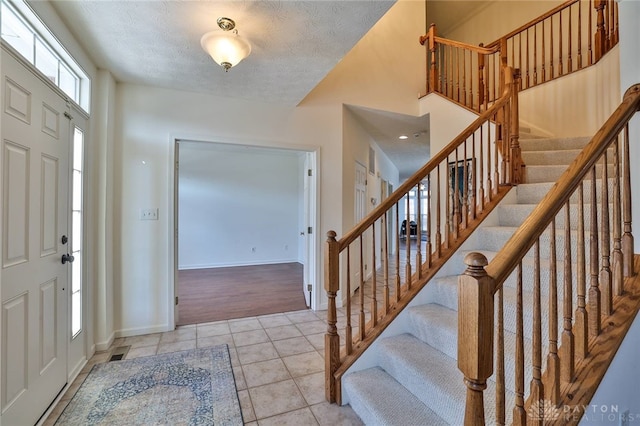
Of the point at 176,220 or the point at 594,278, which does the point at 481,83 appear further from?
the point at 176,220

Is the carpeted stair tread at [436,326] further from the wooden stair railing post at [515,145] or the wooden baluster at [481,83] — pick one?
the wooden baluster at [481,83]

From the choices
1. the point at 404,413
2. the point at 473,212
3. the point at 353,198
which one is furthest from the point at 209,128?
the point at 404,413

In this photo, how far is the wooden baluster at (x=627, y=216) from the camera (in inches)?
56.7

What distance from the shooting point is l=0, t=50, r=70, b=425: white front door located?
1.48m

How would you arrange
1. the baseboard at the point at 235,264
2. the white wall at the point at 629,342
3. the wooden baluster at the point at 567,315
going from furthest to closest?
the baseboard at the point at 235,264
the white wall at the point at 629,342
the wooden baluster at the point at 567,315

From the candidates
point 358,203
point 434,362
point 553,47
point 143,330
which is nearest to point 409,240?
point 434,362

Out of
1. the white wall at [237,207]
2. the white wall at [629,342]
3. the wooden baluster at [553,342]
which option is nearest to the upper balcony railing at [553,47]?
the white wall at [629,342]

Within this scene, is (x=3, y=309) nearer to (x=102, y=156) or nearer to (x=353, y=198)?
(x=102, y=156)

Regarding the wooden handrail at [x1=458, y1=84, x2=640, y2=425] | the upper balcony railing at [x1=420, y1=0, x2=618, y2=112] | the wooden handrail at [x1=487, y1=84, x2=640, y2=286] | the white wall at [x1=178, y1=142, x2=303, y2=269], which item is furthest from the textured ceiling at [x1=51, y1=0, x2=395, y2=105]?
the white wall at [x1=178, y1=142, x2=303, y2=269]

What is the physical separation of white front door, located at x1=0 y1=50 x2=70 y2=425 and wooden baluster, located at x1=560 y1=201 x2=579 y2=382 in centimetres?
248

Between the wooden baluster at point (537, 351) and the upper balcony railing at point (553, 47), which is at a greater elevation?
the upper balcony railing at point (553, 47)

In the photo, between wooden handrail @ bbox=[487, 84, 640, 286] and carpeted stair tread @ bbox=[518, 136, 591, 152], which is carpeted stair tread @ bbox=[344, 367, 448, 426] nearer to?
wooden handrail @ bbox=[487, 84, 640, 286]

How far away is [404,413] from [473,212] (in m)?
1.59

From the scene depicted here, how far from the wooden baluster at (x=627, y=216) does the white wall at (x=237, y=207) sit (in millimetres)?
5322
